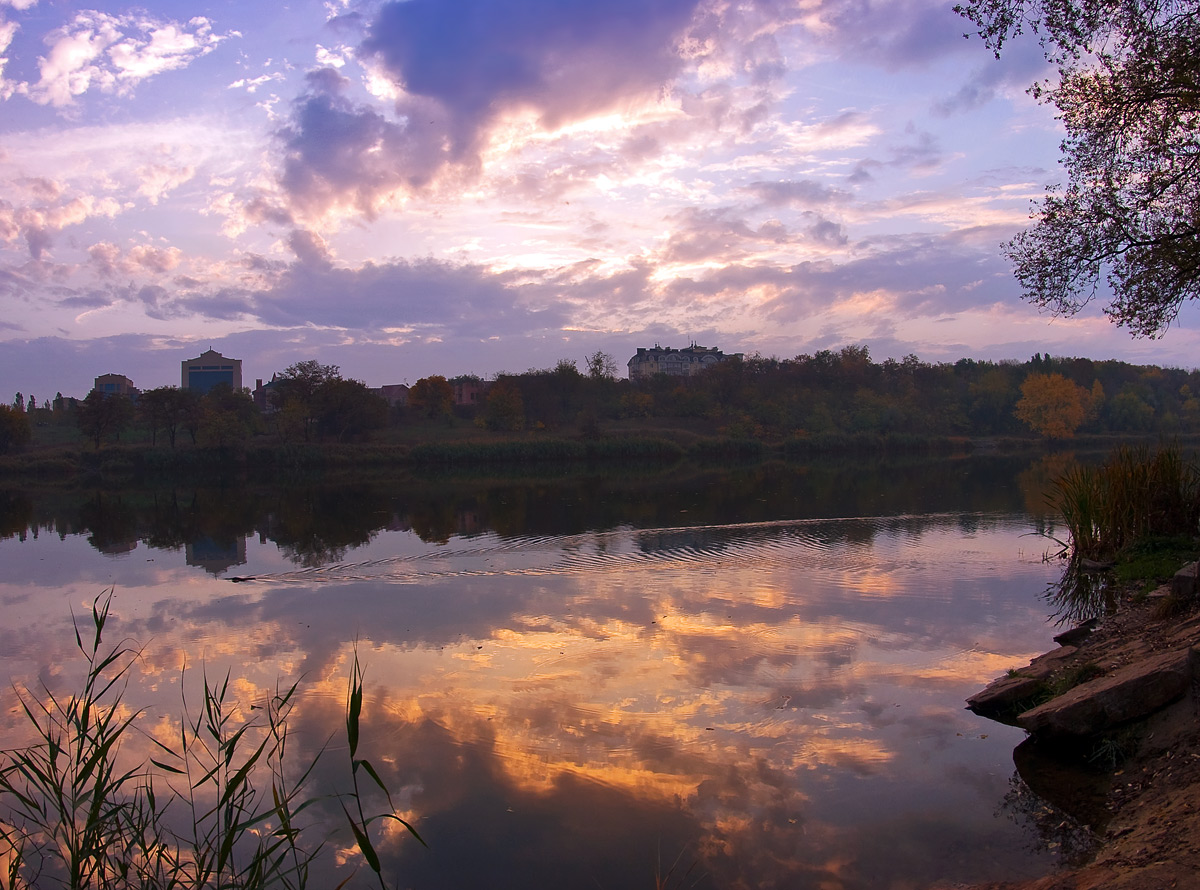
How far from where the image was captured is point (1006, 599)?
12961 millimetres

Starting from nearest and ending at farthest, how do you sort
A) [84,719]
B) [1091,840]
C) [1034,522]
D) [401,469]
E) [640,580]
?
[84,719]
[1091,840]
[640,580]
[1034,522]
[401,469]

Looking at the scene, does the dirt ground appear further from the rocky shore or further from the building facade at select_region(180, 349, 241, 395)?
the building facade at select_region(180, 349, 241, 395)

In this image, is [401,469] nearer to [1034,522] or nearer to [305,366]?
[305,366]

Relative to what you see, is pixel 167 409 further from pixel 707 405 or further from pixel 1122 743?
pixel 1122 743

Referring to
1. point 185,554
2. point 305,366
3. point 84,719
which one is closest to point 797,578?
point 84,719

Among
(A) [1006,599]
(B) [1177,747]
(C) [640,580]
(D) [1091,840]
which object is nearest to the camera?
(D) [1091,840]

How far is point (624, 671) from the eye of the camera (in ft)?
32.0

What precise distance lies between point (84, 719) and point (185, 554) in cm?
1654

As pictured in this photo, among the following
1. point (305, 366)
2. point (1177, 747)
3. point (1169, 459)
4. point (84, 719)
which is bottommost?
point (1177, 747)

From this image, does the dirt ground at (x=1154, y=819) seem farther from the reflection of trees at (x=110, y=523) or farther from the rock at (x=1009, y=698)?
the reflection of trees at (x=110, y=523)

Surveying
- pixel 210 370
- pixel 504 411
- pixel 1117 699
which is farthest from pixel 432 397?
pixel 1117 699

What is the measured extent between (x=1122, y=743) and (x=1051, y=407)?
85527 mm

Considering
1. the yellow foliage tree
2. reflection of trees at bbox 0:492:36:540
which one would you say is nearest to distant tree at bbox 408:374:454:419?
reflection of trees at bbox 0:492:36:540

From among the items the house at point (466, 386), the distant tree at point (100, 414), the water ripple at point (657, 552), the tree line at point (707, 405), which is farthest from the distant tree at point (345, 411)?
the water ripple at point (657, 552)
